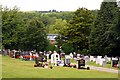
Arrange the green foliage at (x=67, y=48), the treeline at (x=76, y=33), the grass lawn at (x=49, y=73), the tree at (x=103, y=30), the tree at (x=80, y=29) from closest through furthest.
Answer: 1. the grass lawn at (x=49, y=73)
2. the tree at (x=103, y=30)
3. the treeline at (x=76, y=33)
4. the tree at (x=80, y=29)
5. the green foliage at (x=67, y=48)

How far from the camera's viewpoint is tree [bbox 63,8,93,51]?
52.3 metres

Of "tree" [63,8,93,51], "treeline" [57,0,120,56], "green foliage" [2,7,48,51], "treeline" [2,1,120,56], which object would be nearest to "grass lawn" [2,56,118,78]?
"treeline" [57,0,120,56]

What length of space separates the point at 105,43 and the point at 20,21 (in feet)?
75.2

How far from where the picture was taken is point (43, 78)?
70.1ft

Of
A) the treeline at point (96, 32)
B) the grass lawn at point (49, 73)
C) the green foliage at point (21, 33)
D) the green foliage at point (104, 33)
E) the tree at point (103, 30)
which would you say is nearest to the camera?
the grass lawn at point (49, 73)

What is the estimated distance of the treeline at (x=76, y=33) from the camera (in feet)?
135

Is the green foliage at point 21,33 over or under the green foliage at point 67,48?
over

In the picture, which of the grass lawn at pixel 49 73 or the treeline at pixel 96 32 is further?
the treeline at pixel 96 32

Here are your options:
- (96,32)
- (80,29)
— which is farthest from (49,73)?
(80,29)

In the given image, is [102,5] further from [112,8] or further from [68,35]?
[68,35]

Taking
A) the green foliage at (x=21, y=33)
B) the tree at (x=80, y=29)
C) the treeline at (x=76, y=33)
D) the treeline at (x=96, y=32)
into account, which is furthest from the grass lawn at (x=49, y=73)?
the green foliage at (x=21, y=33)

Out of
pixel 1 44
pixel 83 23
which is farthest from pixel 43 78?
pixel 1 44

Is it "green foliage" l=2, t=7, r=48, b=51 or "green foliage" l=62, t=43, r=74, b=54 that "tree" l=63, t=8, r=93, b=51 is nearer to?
"green foliage" l=62, t=43, r=74, b=54

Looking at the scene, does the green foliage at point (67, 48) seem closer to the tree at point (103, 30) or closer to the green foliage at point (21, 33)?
the green foliage at point (21, 33)
